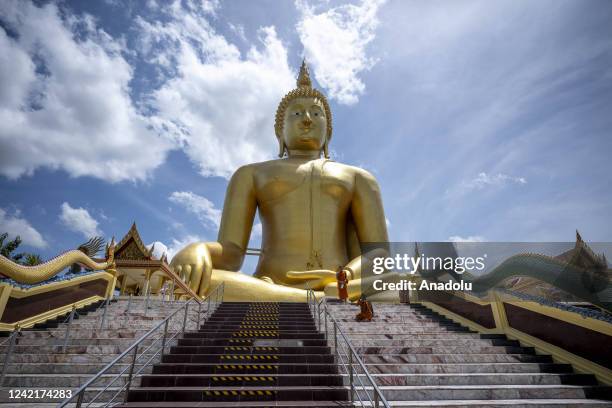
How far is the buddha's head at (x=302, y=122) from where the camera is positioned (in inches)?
524

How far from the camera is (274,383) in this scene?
4.07 metres

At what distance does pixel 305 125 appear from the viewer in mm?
13203

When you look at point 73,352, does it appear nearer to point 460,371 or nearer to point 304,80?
point 460,371

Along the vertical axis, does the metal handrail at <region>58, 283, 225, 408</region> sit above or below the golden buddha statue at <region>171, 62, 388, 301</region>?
below

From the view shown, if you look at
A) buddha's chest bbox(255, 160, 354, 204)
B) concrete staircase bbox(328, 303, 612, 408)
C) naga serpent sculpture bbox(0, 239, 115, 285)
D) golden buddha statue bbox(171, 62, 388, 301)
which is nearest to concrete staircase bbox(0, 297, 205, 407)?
naga serpent sculpture bbox(0, 239, 115, 285)

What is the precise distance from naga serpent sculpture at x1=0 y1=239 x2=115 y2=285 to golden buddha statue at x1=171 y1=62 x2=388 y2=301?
7.60ft

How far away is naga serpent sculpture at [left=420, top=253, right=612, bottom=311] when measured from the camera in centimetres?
600

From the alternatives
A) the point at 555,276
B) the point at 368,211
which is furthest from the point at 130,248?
the point at 555,276

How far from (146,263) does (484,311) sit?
321 inches

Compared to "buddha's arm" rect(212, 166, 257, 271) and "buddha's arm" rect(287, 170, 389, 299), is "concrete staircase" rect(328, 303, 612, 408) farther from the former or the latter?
"buddha's arm" rect(212, 166, 257, 271)

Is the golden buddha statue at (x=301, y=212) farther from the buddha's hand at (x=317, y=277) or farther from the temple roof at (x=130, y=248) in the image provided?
the temple roof at (x=130, y=248)

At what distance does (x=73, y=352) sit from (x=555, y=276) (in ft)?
25.7

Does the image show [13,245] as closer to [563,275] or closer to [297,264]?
[297,264]

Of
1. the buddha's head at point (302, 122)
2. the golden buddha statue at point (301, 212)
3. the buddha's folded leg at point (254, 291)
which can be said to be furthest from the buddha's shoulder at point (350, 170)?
the buddha's folded leg at point (254, 291)
